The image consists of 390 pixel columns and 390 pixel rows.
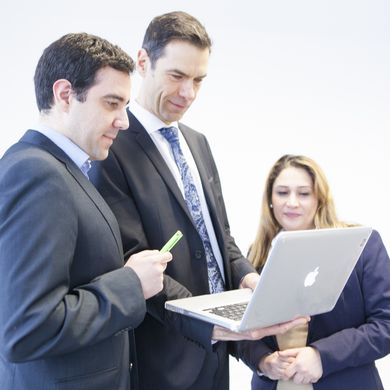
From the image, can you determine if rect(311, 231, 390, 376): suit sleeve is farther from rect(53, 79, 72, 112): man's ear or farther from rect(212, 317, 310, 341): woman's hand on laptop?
rect(53, 79, 72, 112): man's ear

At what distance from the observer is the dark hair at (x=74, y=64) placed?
107cm

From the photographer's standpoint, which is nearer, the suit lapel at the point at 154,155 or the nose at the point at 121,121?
the nose at the point at 121,121

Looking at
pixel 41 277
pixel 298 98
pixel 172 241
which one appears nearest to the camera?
pixel 41 277

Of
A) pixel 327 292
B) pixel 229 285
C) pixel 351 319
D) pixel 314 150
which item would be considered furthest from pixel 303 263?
pixel 314 150

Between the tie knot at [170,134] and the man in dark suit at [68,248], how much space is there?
1.23 feet

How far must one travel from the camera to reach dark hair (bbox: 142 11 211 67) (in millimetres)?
1482

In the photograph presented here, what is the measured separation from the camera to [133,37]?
8.46 ft

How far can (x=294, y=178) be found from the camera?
184 centimetres

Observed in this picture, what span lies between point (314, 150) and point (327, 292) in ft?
5.08

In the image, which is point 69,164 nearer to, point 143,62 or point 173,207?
point 173,207

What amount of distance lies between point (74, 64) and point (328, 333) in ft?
3.59

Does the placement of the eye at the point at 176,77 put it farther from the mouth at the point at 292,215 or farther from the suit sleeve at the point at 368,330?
the suit sleeve at the point at 368,330

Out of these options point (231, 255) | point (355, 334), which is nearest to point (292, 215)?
point (231, 255)

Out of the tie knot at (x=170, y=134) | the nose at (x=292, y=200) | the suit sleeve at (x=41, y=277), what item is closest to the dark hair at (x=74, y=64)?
the suit sleeve at (x=41, y=277)
